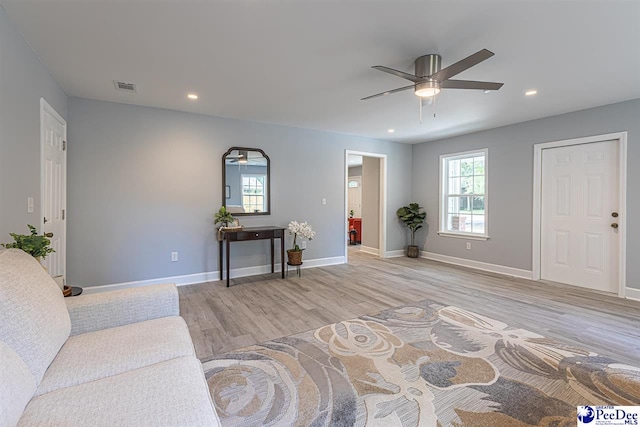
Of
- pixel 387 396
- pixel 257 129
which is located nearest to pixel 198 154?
pixel 257 129

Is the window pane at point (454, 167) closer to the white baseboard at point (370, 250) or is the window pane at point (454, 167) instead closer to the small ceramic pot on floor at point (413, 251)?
the small ceramic pot on floor at point (413, 251)

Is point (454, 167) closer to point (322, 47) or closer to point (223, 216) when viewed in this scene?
point (322, 47)

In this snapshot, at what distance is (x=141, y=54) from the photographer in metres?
2.46

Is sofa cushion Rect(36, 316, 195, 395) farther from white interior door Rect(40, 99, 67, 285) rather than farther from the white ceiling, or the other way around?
the white ceiling

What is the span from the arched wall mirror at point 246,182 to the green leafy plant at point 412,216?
295 cm

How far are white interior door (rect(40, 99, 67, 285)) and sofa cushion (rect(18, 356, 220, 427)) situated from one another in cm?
194

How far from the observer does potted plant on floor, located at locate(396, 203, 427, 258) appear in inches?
239

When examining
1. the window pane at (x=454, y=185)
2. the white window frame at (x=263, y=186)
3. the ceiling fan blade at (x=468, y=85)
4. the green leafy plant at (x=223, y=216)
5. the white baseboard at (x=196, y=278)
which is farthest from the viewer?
the window pane at (x=454, y=185)

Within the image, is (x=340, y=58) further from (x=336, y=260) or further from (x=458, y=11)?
(x=336, y=260)

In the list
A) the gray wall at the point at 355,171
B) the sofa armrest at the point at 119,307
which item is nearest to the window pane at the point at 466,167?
the gray wall at the point at 355,171

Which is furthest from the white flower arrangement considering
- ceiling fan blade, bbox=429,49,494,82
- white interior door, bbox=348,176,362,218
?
white interior door, bbox=348,176,362,218

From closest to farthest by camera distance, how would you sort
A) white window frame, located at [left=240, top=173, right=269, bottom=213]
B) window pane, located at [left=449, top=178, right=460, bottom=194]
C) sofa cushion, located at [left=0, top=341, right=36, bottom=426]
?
1. sofa cushion, located at [left=0, top=341, right=36, bottom=426]
2. white window frame, located at [left=240, top=173, right=269, bottom=213]
3. window pane, located at [left=449, top=178, right=460, bottom=194]

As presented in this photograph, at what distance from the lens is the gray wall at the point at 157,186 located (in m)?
3.53

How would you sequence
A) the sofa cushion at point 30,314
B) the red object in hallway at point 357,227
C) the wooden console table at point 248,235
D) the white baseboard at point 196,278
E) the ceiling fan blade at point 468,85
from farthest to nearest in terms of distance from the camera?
1. the red object in hallway at point 357,227
2. the wooden console table at point 248,235
3. the white baseboard at point 196,278
4. the ceiling fan blade at point 468,85
5. the sofa cushion at point 30,314
